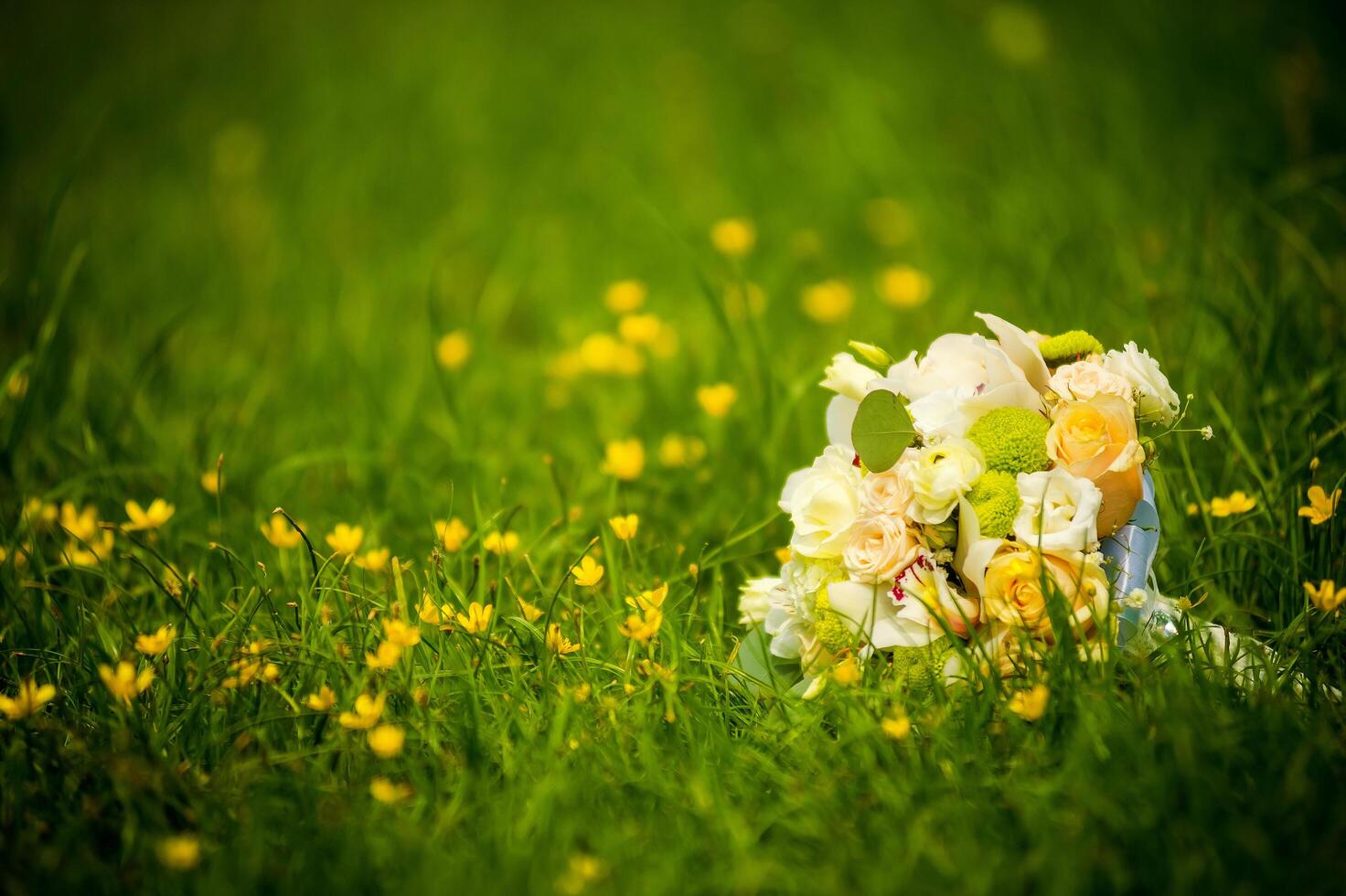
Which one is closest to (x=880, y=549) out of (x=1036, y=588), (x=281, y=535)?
(x=1036, y=588)

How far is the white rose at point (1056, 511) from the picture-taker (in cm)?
143

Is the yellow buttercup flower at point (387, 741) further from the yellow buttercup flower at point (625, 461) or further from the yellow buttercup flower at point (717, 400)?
the yellow buttercup flower at point (717, 400)

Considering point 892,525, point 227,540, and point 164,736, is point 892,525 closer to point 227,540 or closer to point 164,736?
point 164,736

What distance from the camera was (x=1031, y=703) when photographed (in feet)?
4.53

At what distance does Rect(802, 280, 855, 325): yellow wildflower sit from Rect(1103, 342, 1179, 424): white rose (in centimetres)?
151

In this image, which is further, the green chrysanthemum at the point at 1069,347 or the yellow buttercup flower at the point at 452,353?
the yellow buttercup flower at the point at 452,353

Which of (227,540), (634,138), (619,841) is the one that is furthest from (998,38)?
(619,841)

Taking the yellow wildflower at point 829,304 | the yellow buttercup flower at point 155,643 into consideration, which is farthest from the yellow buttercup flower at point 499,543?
the yellow wildflower at point 829,304

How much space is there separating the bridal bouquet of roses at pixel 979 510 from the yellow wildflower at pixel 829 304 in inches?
54.8

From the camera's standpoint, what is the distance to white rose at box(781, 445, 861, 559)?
1.57m

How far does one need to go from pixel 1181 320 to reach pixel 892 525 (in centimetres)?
135

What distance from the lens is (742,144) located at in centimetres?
439

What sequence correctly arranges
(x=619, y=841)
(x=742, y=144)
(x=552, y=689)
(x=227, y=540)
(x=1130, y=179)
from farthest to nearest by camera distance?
(x=742, y=144)
(x=1130, y=179)
(x=227, y=540)
(x=552, y=689)
(x=619, y=841)

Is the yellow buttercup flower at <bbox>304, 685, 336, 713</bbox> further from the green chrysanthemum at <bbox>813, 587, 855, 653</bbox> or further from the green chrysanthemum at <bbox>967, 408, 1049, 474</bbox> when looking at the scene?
the green chrysanthemum at <bbox>967, 408, 1049, 474</bbox>
